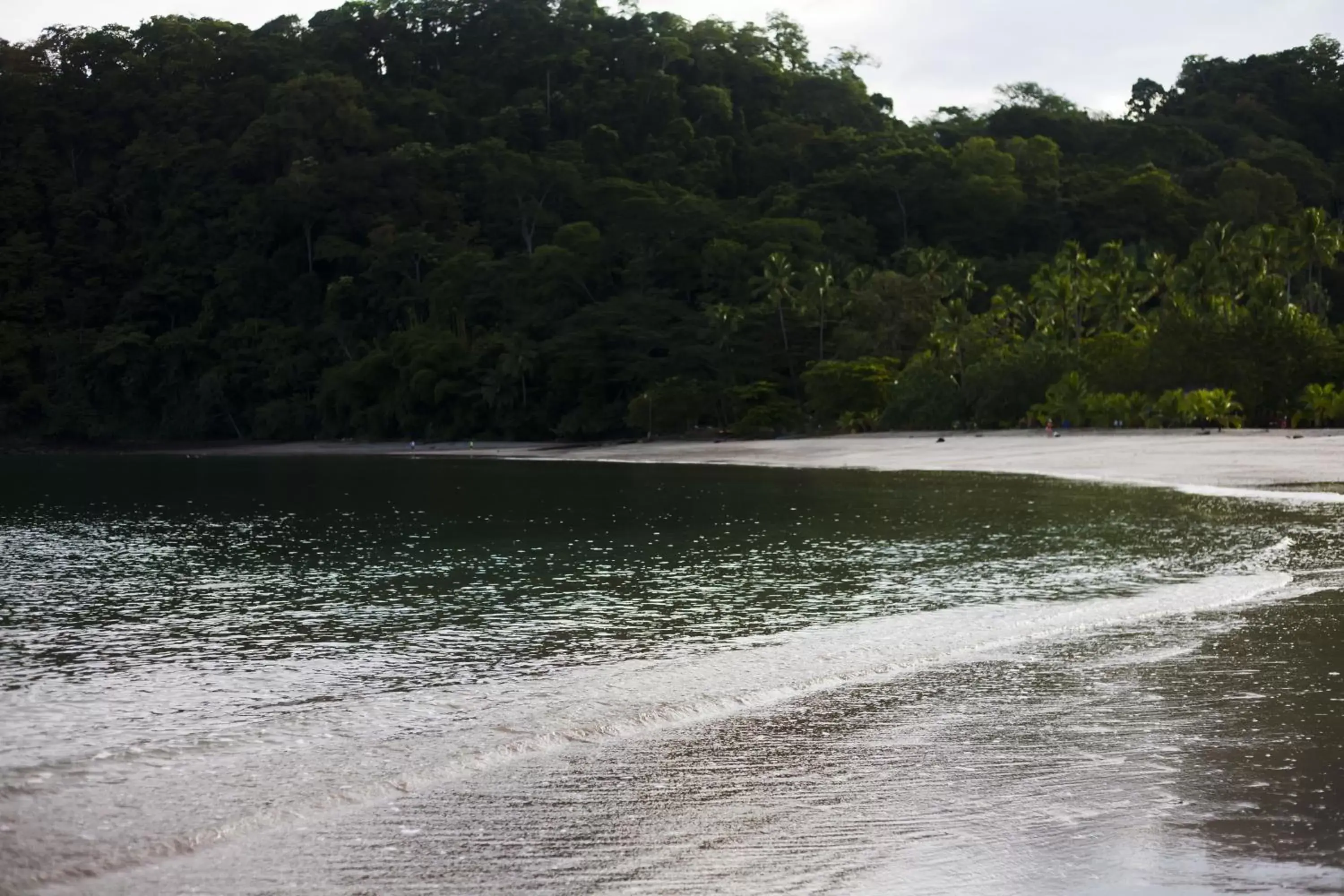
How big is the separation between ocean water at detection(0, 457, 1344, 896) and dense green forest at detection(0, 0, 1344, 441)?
37284mm

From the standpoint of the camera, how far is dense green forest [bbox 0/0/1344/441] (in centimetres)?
6288

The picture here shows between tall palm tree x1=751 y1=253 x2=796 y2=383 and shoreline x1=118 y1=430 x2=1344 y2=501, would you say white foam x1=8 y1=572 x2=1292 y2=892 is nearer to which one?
shoreline x1=118 y1=430 x2=1344 y2=501

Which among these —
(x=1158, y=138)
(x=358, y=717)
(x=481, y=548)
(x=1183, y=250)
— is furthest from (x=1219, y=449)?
(x=1158, y=138)

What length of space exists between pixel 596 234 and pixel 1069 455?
167 ft

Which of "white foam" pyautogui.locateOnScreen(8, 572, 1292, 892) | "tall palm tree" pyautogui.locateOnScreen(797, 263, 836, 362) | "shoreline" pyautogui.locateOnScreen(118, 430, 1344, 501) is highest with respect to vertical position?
"tall palm tree" pyautogui.locateOnScreen(797, 263, 836, 362)

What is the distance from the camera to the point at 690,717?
870 cm

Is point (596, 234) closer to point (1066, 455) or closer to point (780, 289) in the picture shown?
point (780, 289)

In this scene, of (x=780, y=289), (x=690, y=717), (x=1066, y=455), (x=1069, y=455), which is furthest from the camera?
(x=780, y=289)

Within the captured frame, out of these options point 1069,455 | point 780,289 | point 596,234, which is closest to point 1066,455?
point 1069,455

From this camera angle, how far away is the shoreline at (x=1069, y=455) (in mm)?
29312

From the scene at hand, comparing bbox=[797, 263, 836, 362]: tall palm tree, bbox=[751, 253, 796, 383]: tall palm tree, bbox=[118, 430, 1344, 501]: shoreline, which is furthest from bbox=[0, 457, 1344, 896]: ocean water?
bbox=[751, 253, 796, 383]: tall palm tree

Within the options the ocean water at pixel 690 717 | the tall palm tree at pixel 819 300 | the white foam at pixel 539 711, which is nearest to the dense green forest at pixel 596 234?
the tall palm tree at pixel 819 300

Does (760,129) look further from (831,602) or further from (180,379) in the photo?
(831,602)

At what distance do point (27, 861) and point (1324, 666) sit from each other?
28.1 feet
